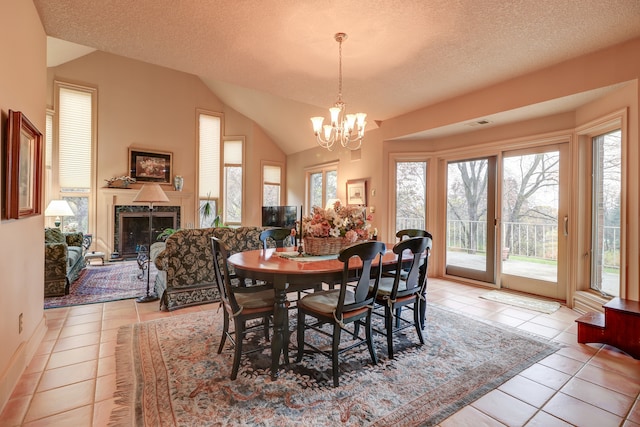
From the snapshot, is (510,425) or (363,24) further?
(363,24)

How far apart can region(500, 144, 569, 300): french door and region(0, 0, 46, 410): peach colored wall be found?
508cm

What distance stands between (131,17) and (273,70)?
4.55 feet

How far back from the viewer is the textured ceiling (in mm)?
2303

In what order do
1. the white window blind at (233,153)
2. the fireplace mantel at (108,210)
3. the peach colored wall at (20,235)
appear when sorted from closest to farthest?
the peach colored wall at (20,235) → the fireplace mantel at (108,210) → the white window blind at (233,153)

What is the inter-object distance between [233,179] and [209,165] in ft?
2.22

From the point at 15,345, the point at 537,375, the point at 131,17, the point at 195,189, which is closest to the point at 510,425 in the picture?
the point at 537,375

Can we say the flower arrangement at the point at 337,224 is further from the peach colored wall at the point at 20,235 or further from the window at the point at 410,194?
the window at the point at 410,194

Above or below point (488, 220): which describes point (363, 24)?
above

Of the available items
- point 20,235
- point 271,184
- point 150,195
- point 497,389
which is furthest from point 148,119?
point 497,389

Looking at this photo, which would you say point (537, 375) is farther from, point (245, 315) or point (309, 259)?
point (245, 315)

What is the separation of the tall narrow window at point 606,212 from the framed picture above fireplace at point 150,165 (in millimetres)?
7602

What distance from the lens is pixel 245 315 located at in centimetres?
210

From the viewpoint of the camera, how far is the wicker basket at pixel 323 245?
8.42ft

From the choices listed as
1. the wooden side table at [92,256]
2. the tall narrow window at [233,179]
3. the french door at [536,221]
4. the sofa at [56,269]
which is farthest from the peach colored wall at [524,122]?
the wooden side table at [92,256]
